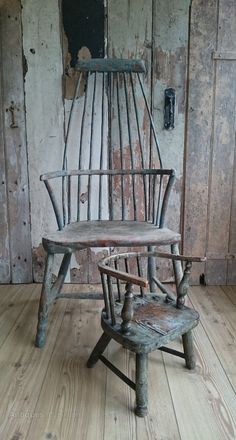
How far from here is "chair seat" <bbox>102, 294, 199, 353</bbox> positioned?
119 cm

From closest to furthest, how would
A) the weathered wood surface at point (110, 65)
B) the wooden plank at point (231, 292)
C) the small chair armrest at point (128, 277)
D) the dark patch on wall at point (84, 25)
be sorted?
the small chair armrest at point (128, 277) < the weathered wood surface at point (110, 65) < the dark patch on wall at point (84, 25) < the wooden plank at point (231, 292)

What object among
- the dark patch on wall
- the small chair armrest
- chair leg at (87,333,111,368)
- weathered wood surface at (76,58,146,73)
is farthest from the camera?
the dark patch on wall

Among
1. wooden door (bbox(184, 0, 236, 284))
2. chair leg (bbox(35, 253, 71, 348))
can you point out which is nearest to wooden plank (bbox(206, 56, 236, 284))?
wooden door (bbox(184, 0, 236, 284))

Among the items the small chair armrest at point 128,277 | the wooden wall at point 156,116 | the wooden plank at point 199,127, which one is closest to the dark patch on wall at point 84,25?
the wooden wall at point 156,116

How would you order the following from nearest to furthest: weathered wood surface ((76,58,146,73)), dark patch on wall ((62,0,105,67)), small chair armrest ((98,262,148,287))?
1. small chair armrest ((98,262,148,287))
2. weathered wood surface ((76,58,146,73))
3. dark patch on wall ((62,0,105,67))

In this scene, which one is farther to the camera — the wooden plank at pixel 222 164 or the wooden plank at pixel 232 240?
the wooden plank at pixel 232 240

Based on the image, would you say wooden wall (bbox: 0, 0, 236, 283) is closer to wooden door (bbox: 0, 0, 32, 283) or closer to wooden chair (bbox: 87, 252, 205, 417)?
wooden door (bbox: 0, 0, 32, 283)

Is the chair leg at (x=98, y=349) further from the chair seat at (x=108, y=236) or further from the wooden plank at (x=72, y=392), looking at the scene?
the chair seat at (x=108, y=236)

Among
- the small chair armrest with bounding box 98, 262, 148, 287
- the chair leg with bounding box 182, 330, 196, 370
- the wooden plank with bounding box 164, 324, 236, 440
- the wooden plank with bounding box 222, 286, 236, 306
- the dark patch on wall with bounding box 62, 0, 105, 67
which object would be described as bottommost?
the wooden plank with bounding box 164, 324, 236, 440

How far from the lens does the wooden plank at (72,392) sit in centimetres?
115

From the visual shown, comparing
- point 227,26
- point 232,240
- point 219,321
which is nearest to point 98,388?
point 219,321

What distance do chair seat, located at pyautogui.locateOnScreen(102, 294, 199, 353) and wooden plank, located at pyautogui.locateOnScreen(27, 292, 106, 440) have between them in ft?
0.77

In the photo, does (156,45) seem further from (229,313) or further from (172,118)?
(229,313)

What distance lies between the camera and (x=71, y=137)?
2074 mm
